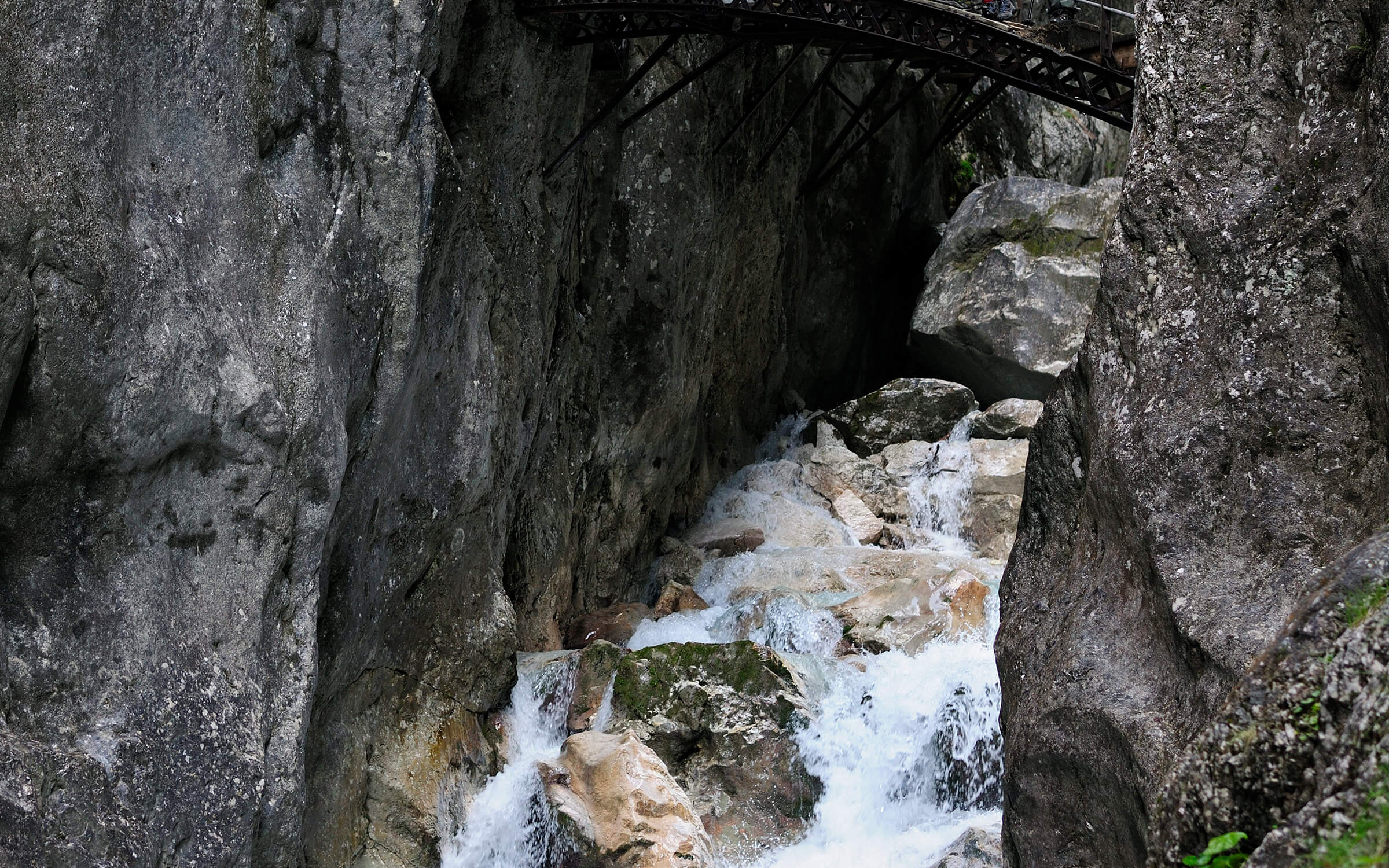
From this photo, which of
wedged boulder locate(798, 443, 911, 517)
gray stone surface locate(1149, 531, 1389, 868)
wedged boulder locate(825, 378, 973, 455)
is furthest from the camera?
wedged boulder locate(825, 378, 973, 455)

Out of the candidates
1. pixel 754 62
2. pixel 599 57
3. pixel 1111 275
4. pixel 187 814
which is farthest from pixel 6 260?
pixel 754 62

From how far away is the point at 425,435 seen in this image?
32.7ft

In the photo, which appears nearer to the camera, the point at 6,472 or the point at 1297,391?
the point at 1297,391

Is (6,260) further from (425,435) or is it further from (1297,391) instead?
(1297,391)

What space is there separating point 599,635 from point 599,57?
6.31m

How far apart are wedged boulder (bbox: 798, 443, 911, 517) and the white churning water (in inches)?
212

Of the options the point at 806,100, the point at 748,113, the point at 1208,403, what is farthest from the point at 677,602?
the point at 1208,403

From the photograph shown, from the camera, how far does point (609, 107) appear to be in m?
12.6

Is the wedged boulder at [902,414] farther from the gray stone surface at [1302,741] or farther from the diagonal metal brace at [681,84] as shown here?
the gray stone surface at [1302,741]

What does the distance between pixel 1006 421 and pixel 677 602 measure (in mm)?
7203

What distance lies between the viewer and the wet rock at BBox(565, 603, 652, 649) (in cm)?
1355

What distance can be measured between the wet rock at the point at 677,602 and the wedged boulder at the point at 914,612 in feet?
6.77

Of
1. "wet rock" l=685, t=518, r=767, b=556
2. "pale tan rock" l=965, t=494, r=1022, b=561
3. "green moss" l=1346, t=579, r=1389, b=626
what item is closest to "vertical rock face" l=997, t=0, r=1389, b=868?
"green moss" l=1346, t=579, r=1389, b=626

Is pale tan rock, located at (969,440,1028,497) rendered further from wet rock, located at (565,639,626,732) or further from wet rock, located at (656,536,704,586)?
wet rock, located at (565,639,626,732)
